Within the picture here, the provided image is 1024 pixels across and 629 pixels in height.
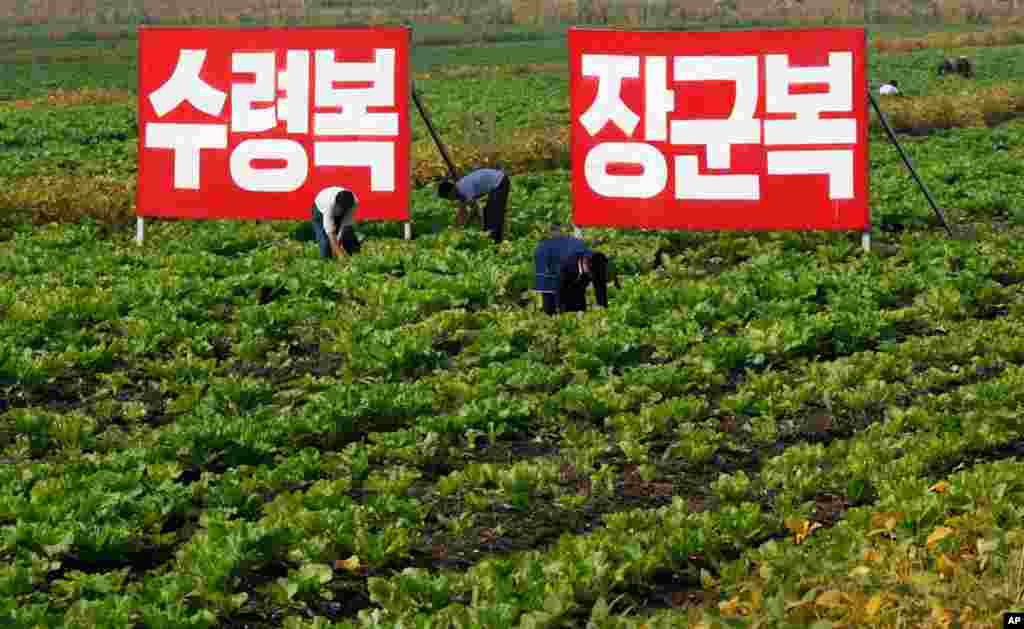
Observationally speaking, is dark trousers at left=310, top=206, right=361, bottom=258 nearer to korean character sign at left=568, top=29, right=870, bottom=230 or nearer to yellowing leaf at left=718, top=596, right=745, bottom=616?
korean character sign at left=568, top=29, right=870, bottom=230

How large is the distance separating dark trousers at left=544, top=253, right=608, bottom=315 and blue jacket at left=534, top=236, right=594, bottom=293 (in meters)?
0.05

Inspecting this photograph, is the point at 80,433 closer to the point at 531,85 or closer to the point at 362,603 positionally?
the point at 362,603

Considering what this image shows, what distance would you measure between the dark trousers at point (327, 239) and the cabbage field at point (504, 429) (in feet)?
1.34

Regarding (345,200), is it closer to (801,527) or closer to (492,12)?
(801,527)

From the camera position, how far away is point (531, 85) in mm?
43031

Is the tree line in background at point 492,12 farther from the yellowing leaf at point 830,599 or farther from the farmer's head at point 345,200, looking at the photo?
the yellowing leaf at point 830,599

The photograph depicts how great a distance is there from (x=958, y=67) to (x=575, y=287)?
3449 cm

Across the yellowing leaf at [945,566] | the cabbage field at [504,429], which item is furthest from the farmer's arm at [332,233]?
the yellowing leaf at [945,566]

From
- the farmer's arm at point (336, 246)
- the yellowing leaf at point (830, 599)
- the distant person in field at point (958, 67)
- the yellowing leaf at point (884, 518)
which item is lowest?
the yellowing leaf at point (884, 518)

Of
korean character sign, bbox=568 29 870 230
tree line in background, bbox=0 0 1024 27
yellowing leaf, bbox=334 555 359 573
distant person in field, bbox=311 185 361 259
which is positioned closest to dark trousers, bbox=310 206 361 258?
distant person in field, bbox=311 185 361 259

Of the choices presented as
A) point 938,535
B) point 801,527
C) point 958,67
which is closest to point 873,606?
point 938,535

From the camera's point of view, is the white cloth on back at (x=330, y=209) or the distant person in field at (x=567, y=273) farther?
the white cloth on back at (x=330, y=209)

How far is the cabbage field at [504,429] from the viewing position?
7.17 meters

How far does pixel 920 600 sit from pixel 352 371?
20.9 feet
